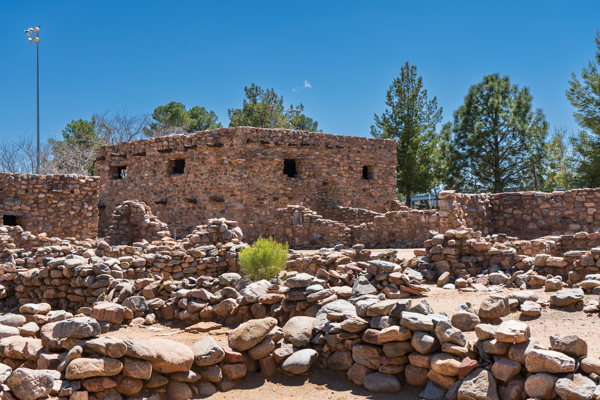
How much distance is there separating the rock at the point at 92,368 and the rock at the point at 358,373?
2.39 metres

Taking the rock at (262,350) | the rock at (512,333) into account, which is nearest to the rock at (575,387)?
the rock at (512,333)

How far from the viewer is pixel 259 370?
5633 mm

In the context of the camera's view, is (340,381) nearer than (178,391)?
No

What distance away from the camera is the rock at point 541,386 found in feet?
13.5

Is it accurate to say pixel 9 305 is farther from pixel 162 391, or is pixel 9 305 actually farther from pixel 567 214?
pixel 567 214

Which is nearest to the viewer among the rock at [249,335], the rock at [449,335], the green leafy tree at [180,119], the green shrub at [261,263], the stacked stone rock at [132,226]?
the rock at [449,335]

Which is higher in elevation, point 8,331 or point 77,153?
point 77,153

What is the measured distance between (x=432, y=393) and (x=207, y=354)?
2327 mm

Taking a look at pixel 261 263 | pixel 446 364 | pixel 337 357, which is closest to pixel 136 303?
pixel 261 263

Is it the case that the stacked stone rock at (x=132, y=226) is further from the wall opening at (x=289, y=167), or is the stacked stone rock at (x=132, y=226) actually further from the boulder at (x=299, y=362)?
the boulder at (x=299, y=362)

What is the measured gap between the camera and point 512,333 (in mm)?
4465

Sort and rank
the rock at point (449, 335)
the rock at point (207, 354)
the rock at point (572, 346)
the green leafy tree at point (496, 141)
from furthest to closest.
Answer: the green leafy tree at point (496, 141), the rock at point (207, 354), the rock at point (449, 335), the rock at point (572, 346)

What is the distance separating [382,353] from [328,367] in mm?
706

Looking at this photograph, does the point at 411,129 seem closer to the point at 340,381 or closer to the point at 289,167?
the point at 289,167
